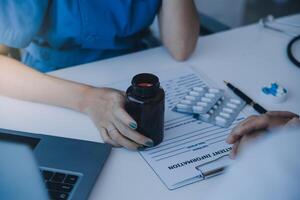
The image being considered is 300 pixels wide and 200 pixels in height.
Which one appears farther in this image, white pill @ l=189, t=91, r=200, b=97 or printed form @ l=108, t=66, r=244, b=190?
white pill @ l=189, t=91, r=200, b=97

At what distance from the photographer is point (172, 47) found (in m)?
1.12

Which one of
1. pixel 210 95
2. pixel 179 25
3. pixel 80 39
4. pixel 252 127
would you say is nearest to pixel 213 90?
pixel 210 95

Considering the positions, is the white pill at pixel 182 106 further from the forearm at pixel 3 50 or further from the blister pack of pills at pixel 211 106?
the forearm at pixel 3 50

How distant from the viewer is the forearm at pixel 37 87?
922 mm

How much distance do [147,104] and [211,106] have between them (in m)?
0.20

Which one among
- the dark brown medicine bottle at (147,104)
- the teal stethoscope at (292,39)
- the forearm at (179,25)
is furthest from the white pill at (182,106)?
the teal stethoscope at (292,39)

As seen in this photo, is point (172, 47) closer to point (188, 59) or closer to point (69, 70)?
point (188, 59)

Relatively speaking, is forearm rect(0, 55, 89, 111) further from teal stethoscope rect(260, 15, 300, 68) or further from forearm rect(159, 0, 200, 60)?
teal stethoscope rect(260, 15, 300, 68)

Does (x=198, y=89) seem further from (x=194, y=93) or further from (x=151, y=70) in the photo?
(x=151, y=70)

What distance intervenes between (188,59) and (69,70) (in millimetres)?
303

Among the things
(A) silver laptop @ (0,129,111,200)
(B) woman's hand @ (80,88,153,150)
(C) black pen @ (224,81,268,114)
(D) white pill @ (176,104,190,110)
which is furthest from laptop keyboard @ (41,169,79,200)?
(C) black pen @ (224,81,268,114)

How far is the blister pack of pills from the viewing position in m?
0.87

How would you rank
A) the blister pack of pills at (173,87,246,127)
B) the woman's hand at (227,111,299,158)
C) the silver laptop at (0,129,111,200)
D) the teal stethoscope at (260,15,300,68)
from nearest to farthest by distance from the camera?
the silver laptop at (0,129,111,200) < the woman's hand at (227,111,299,158) < the blister pack of pills at (173,87,246,127) < the teal stethoscope at (260,15,300,68)

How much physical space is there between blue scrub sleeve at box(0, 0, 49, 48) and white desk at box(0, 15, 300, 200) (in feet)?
0.39
